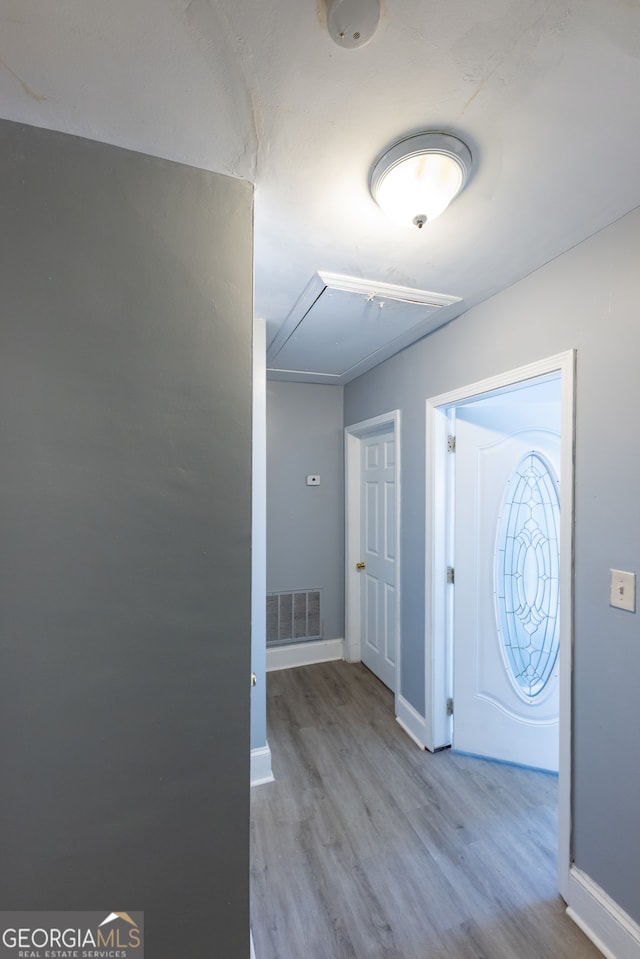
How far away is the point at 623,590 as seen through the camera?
1.29m

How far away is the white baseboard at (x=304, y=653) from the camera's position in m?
3.31

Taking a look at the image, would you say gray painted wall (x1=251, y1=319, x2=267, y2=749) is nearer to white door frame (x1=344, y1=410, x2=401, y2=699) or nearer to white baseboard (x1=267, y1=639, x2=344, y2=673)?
white baseboard (x1=267, y1=639, x2=344, y2=673)

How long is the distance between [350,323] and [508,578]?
66.4 inches

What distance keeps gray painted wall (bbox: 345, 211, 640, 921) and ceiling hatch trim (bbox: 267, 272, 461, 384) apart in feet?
1.57

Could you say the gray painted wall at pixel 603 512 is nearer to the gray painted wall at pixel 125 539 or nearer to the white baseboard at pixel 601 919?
the white baseboard at pixel 601 919

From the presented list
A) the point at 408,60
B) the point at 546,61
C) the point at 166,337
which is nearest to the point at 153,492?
the point at 166,337

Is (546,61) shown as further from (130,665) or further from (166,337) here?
(130,665)

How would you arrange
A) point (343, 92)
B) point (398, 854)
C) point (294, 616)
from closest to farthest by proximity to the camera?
point (343, 92) < point (398, 854) < point (294, 616)

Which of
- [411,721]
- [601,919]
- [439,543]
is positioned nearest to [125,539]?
[439,543]

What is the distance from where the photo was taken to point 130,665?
100cm

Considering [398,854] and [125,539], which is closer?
[125,539]

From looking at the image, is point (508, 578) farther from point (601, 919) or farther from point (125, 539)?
point (125, 539)

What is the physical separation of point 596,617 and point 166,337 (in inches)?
66.1

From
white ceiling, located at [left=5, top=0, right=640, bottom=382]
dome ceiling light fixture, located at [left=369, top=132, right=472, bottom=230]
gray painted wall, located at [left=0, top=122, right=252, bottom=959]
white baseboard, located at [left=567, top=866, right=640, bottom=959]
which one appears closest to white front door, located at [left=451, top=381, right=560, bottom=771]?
white baseboard, located at [left=567, top=866, right=640, bottom=959]
